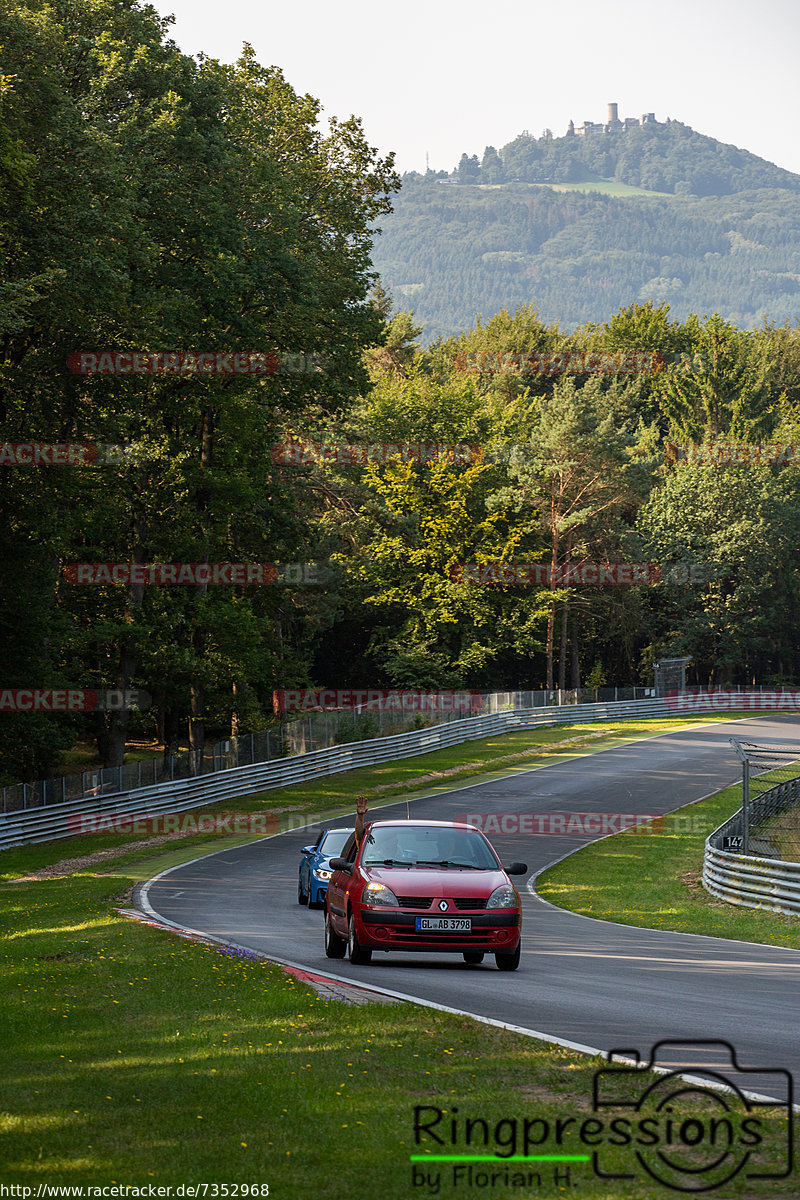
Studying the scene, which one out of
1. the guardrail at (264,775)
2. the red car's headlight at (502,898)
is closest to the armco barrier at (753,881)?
the red car's headlight at (502,898)

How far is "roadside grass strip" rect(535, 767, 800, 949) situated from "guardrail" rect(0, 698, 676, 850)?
12759 millimetres

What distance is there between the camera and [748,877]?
22641mm

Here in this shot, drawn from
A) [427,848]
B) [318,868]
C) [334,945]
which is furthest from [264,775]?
[427,848]

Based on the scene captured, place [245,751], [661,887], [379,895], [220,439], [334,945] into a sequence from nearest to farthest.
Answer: [379,895]
[334,945]
[661,887]
[245,751]
[220,439]

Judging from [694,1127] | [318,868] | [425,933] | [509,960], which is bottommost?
[318,868]

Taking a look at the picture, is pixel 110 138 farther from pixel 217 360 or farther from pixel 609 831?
pixel 609 831

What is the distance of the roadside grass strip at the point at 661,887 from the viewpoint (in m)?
20.2

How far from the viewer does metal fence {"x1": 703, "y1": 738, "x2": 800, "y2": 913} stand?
21.5 m

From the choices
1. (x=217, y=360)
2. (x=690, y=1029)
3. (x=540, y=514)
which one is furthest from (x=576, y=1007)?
(x=540, y=514)

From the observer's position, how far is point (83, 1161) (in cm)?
604

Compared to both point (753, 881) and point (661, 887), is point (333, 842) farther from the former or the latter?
point (661, 887)

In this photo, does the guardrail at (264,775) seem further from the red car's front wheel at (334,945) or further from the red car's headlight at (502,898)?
the red car's headlight at (502,898)

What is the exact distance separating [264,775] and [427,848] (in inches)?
1139

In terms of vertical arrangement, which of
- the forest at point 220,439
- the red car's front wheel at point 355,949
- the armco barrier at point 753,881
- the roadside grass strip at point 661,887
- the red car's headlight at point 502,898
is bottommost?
the roadside grass strip at point 661,887
